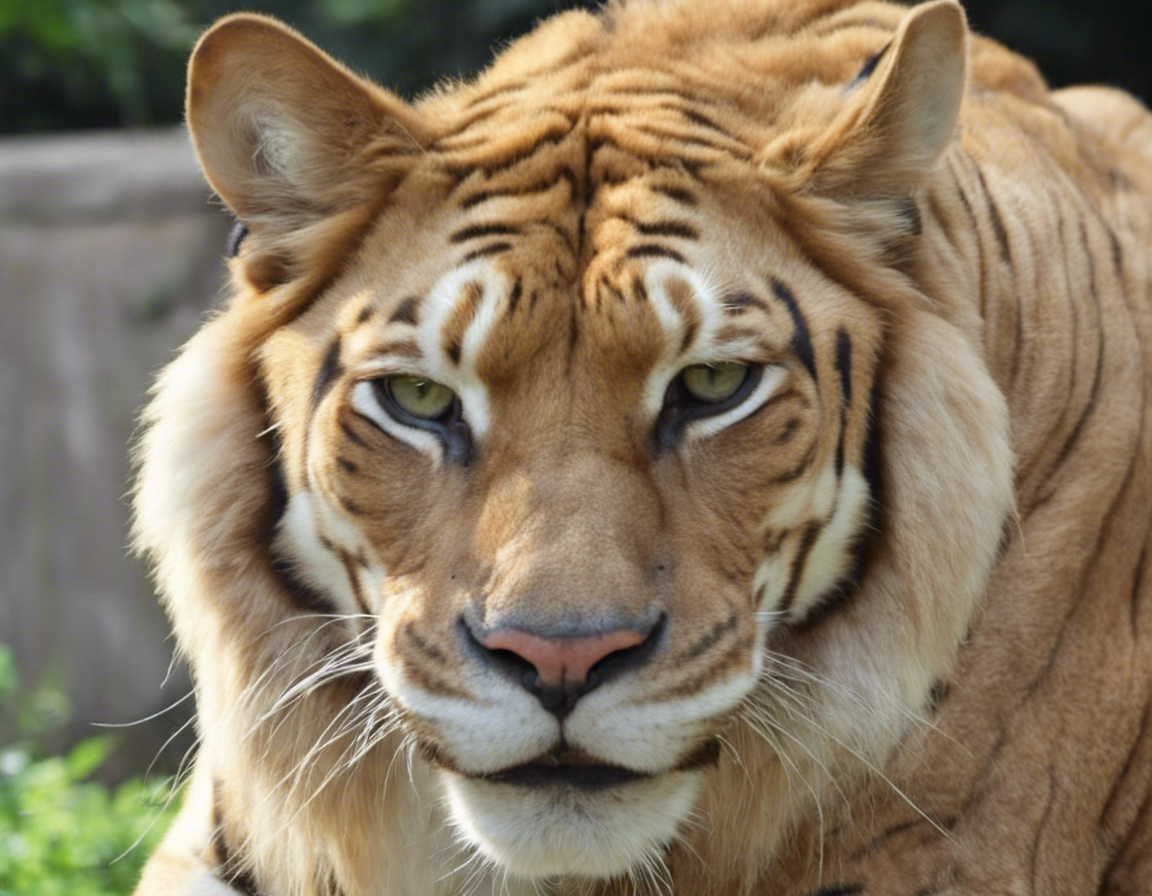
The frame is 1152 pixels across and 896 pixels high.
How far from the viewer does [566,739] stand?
2215 mm

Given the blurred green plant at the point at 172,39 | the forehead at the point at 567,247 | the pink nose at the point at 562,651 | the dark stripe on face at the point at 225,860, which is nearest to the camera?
the pink nose at the point at 562,651

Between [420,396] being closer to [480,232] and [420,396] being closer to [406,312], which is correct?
[406,312]

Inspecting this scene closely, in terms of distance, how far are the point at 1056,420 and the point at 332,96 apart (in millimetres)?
1342

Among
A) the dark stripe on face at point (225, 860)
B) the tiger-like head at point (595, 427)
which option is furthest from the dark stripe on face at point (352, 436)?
the dark stripe on face at point (225, 860)

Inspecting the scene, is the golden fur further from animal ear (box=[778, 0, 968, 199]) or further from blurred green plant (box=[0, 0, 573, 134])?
blurred green plant (box=[0, 0, 573, 134])

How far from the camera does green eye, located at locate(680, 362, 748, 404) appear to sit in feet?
8.02

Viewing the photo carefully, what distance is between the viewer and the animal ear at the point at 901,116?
8.00ft

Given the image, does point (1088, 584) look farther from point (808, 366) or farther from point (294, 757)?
point (294, 757)

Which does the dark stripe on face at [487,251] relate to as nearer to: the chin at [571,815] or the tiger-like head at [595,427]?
the tiger-like head at [595,427]

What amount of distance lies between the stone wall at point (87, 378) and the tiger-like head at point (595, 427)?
13.5ft

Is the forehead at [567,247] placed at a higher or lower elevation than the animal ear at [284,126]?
lower

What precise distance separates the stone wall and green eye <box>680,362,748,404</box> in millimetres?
4625

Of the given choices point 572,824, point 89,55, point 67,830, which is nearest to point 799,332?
point 572,824

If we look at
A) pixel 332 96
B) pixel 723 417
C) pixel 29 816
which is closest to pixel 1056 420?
pixel 723 417
